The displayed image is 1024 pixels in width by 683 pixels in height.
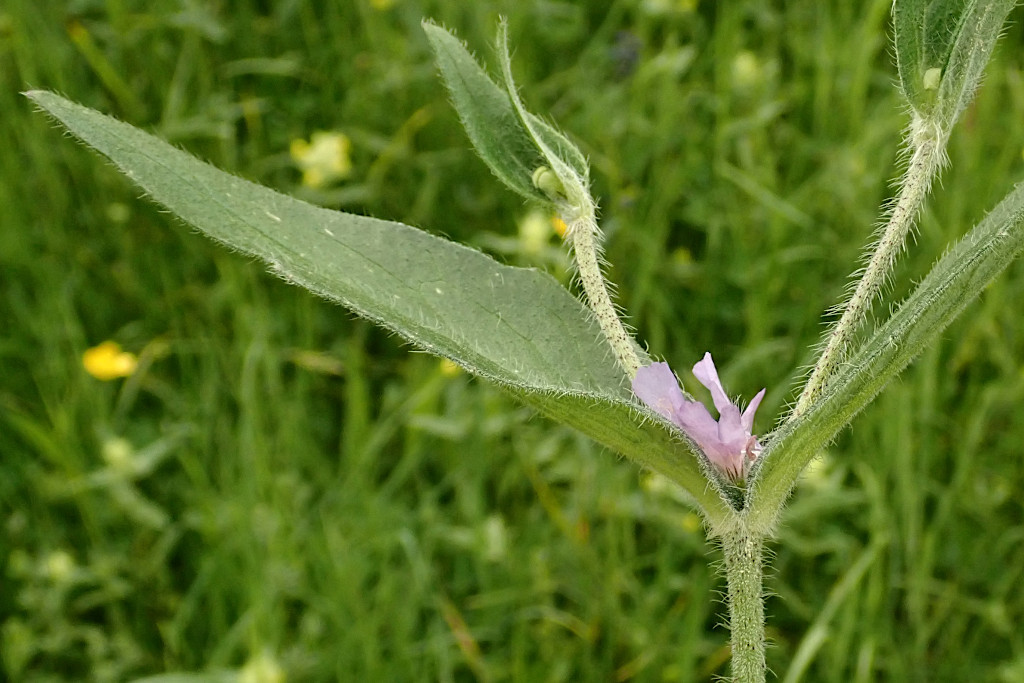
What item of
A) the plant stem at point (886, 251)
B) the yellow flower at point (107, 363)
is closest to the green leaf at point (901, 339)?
the plant stem at point (886, 251)

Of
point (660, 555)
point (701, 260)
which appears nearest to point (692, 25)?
point (701, 260)

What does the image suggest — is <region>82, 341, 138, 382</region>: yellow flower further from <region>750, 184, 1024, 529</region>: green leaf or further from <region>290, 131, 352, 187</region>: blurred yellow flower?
<region>750, 184, 1024, 529</region>: green leaf

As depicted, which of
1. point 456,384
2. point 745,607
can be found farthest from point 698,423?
point 456,384

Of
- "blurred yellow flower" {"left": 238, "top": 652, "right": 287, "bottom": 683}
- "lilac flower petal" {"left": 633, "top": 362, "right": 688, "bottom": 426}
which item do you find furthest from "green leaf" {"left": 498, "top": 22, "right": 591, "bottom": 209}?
"blurred yellow flower" {"left": 238, "top": 652, "right": 287, "bottom": 683}

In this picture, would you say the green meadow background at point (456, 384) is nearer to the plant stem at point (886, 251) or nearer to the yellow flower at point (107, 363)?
the yellow flower at point (107, 363)

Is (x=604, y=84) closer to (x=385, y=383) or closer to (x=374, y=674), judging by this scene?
(x=385, y=383)
